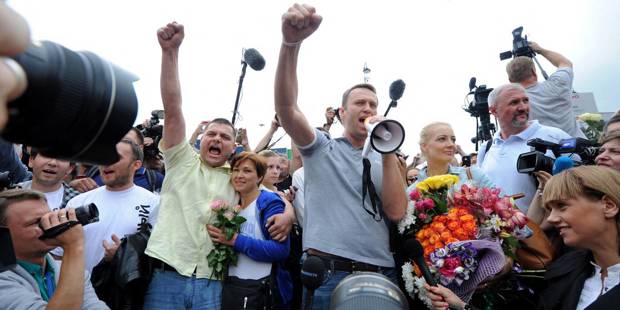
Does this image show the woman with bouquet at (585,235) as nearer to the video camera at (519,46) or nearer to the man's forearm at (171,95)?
the man's forearm at (171,95)

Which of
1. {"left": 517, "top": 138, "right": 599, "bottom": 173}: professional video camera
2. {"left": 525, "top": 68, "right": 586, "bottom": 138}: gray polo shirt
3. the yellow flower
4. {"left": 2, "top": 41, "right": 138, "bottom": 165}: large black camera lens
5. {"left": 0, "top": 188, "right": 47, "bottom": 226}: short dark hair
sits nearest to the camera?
{"left": 2, "top": 41, "right": 138, "bottom": 165}: large black camera lens

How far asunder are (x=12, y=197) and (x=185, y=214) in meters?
1.07

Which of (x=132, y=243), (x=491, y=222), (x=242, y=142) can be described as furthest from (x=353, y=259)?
(x=242, y=142)

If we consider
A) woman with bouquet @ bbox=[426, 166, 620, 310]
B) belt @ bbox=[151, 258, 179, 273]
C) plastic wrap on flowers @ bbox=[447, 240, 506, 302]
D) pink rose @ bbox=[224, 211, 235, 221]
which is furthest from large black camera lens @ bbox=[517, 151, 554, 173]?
belt @ bbox=[151, 258, 179, 273]

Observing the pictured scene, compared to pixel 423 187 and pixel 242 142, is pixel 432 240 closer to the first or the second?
pixel 423 187

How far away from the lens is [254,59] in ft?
17.2

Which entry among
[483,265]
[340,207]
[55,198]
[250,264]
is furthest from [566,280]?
[55,198]

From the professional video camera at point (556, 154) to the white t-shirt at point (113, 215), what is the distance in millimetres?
2946

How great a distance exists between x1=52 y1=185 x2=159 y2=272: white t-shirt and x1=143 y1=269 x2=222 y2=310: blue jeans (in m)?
0.52

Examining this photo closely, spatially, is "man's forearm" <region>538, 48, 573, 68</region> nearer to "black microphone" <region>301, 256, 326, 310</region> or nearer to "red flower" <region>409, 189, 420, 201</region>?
"red flower" <region>409, 189, 420, 201</region>

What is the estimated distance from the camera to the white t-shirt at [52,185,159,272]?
10.3 feet

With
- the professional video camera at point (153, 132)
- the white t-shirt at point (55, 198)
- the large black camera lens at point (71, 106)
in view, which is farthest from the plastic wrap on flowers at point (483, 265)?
the professional video camera at point (153, 132)

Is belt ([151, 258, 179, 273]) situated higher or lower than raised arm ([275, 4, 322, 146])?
lower

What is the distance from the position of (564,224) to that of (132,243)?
286cm
